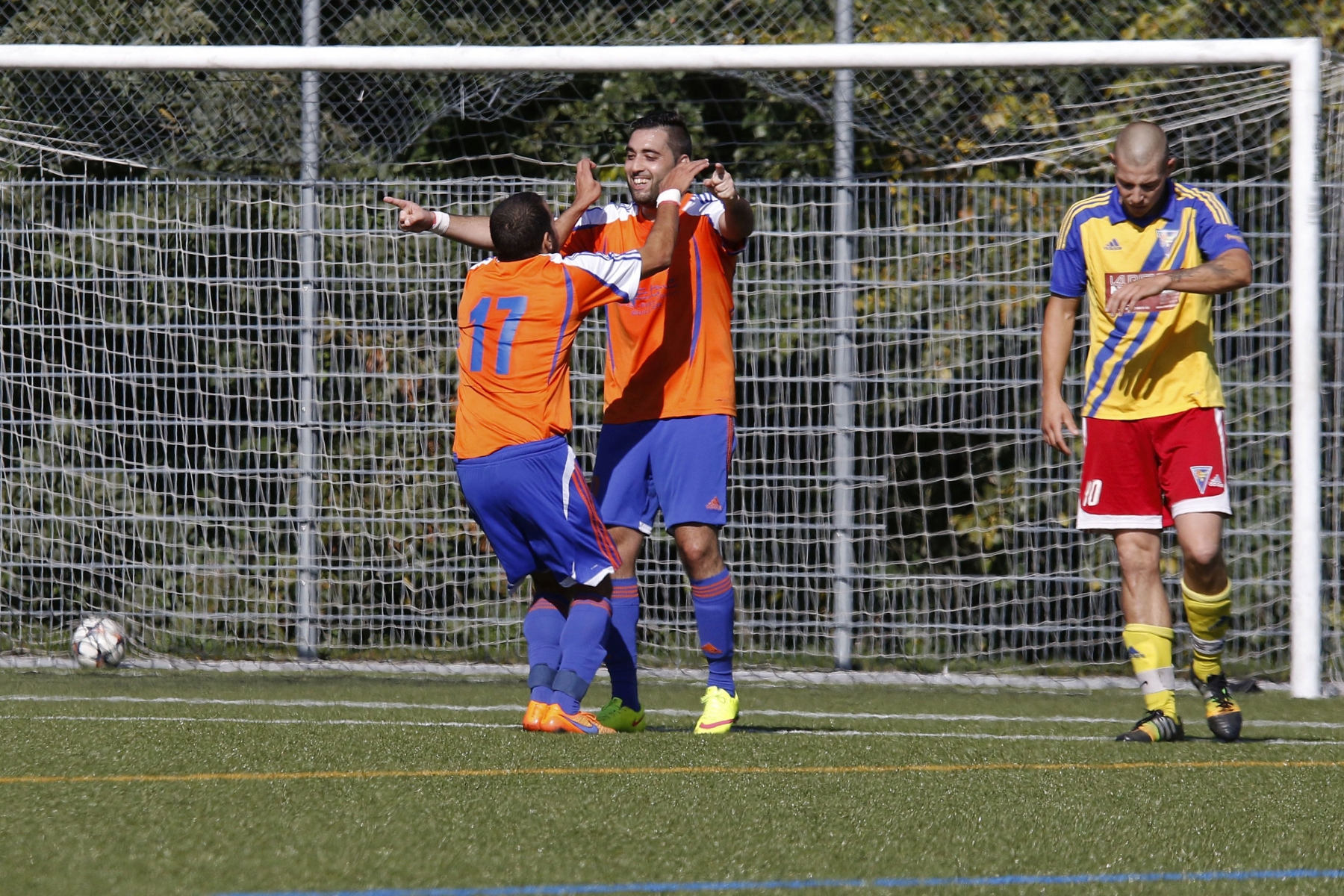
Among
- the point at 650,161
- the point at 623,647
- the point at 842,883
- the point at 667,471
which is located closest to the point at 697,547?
the point at 667,471

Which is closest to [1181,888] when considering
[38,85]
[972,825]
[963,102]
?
[972,825]

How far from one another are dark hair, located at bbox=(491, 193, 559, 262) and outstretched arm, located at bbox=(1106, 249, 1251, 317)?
5.45 feet

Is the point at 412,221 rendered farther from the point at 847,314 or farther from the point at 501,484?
the point at 847,314

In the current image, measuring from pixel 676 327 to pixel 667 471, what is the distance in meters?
0.46

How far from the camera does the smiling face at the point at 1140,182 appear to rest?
14.4ft

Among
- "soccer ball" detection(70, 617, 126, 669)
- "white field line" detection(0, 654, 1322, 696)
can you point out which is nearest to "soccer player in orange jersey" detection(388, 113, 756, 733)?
"white field line" detection(0, 654, 1322, 696)

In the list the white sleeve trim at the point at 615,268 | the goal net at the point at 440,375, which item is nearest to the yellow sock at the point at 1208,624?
the white sleeve trim at the point at 615,268

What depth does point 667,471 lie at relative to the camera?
4.73 meters

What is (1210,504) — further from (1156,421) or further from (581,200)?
(581,200)

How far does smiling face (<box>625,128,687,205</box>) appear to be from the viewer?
4793 mm

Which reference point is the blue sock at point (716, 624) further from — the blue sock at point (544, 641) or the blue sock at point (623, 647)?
the blue sock at point (544, 641)

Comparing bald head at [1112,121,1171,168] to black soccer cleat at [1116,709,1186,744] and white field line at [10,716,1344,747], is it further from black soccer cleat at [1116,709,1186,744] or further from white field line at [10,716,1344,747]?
white field line at [10,716,1344,747]

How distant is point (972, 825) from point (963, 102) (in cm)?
483

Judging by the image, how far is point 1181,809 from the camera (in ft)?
10.4
